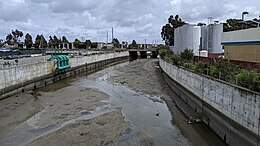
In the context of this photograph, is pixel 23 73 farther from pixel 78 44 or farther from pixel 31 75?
pixel 78 44

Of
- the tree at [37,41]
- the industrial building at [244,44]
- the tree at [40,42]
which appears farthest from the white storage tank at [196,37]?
the tree at [37,41]

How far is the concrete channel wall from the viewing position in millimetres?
12339

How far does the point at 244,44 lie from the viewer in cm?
3067

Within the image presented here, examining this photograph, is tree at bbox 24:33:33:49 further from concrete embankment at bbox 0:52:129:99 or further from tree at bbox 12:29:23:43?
concrete embankment at bbox 0:52:129:99

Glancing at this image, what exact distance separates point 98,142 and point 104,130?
200 centimetres

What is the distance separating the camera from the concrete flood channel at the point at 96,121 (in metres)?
Answer: 15.4

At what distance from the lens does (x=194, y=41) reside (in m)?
57.9

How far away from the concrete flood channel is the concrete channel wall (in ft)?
2.96

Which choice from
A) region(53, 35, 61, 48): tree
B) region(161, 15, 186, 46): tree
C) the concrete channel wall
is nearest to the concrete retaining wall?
the concrete channel wall

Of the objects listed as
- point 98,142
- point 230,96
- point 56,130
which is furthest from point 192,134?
point 56,130

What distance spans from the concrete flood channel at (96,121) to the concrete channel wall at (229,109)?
2.96 ft

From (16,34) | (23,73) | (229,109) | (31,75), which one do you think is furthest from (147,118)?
(16,34)

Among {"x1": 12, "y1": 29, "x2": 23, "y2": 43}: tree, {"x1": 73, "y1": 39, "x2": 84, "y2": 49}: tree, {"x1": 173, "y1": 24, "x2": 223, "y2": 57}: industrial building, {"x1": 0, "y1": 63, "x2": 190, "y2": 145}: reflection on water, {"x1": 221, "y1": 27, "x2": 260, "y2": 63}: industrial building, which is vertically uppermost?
{"x1": 12, "y1": 29, "x2": 23, "y2": 43}: tree

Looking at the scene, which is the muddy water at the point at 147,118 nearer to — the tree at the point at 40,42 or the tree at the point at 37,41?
the tree at the point at 40,42
